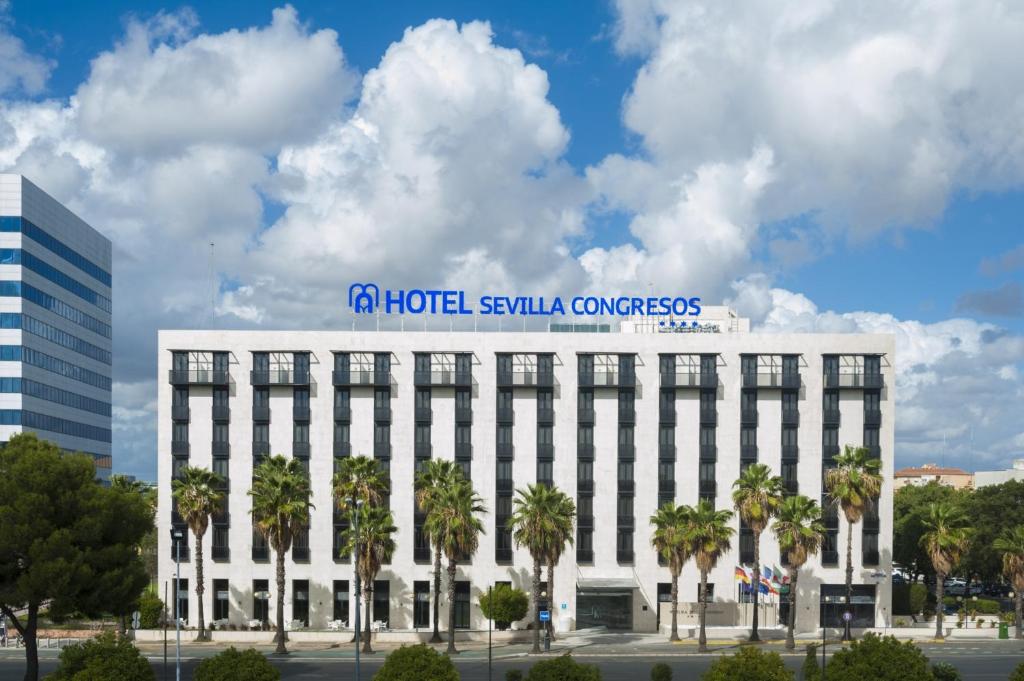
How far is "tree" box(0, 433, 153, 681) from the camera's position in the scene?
73375mm

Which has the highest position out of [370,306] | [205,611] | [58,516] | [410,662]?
[370,306]

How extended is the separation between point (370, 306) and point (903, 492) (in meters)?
115

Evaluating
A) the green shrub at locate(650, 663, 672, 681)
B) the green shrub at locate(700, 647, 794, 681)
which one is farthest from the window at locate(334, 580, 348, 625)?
the green shrub at locate(700, 647, 794, 681)

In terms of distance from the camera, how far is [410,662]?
58.2 m

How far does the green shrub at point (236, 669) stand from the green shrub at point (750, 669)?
918 inches

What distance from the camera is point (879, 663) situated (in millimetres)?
56031

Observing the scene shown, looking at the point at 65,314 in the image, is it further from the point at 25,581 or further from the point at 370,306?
the point at 25,581

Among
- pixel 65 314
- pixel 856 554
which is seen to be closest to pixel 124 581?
pixel 856 554

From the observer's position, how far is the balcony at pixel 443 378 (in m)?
123

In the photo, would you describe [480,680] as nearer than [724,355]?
Yes

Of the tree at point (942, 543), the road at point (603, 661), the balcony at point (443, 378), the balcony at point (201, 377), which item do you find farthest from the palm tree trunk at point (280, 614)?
the tree at point (942, 543)

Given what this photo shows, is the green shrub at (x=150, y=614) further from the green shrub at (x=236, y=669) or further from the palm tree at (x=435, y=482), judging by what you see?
the green shrub at (x=236, y=669)

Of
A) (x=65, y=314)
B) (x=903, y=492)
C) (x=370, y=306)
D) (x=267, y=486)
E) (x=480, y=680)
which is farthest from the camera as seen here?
(x=903, y=492)

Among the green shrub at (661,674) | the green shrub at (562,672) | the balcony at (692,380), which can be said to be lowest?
the green shrub at (661,674)
